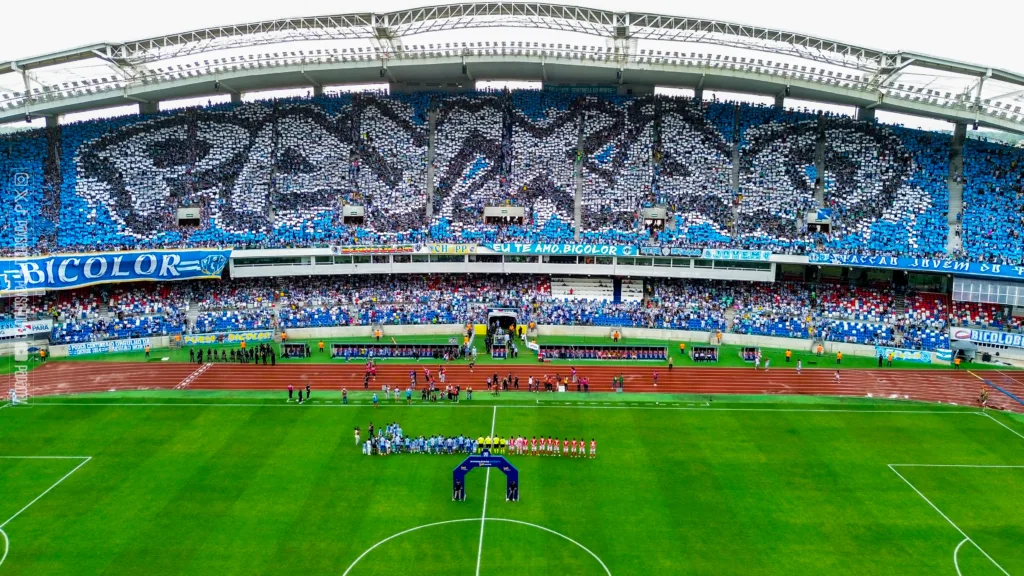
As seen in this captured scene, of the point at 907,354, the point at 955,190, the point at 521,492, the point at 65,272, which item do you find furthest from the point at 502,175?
the point at 521,492

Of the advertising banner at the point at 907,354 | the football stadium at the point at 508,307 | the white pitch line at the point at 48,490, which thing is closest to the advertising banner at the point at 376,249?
the football stadium at the point at 508,307

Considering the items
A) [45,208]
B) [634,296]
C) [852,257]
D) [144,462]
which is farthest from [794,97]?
[45,208]

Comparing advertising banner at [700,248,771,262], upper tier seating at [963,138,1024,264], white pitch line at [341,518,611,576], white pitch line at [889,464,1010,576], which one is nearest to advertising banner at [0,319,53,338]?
white pitch line at [341,518,611,576]

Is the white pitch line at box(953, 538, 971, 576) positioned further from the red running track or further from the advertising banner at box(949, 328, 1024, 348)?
the advertising banner at box(949, 328, 1024, 348)

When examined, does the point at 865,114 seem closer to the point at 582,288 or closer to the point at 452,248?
the point at 582,288

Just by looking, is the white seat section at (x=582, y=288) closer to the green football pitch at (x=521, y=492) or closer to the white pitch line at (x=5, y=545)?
the green football pitch at (x=521, y=492)

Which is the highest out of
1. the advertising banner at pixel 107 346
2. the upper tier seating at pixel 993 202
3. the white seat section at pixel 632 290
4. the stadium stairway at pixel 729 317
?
the upper tier seating at pixel 993 202
